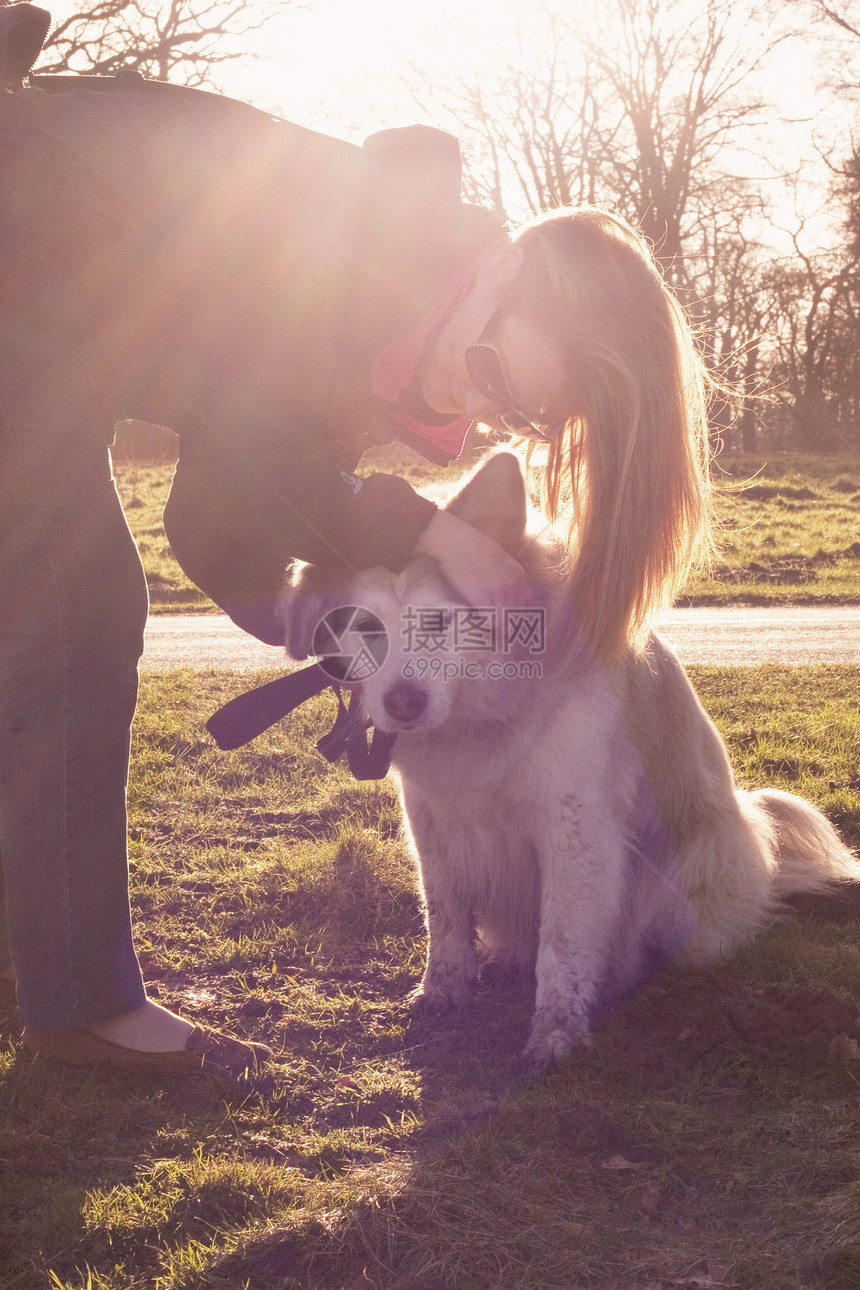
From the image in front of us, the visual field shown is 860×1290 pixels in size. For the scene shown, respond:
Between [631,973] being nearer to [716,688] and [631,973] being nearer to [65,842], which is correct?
[65,842]

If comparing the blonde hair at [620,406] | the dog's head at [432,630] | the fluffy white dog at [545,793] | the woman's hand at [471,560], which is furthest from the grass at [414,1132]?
the woman's hand at [471,560]

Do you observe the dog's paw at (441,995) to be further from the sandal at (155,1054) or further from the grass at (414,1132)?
the sandal at (155,1054)

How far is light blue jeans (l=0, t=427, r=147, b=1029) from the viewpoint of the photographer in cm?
248

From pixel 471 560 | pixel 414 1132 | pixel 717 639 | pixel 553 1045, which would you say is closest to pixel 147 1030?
pixel 414 1132

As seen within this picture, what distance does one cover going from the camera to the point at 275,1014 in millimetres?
3188

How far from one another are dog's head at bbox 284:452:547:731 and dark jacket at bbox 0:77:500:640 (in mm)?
303

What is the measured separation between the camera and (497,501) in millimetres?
2830

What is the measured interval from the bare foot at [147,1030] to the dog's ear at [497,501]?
1.60 metres

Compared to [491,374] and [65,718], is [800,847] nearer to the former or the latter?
[491,374]

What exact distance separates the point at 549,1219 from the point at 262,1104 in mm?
870

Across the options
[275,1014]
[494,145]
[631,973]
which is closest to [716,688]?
[631,973]

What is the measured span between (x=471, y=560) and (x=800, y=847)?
1.91 meters

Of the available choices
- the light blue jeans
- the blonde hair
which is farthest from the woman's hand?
the light blue jeans

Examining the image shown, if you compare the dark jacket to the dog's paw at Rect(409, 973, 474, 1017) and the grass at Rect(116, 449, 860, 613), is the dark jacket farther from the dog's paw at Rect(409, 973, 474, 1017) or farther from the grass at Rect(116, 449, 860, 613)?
the grass at Rect(116, 449, 860, 613)
